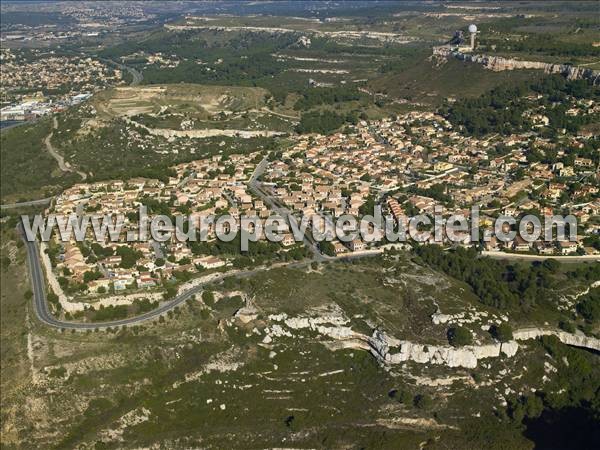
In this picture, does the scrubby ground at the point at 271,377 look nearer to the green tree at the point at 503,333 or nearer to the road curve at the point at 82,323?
the green tree at the point at 503,333

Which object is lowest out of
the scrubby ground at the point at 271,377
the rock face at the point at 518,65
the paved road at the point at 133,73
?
the scrubby ground at the point at 271,377

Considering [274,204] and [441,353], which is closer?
[441,353]

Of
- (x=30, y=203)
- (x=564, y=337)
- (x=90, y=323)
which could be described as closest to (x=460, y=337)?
(x=564, y=337)

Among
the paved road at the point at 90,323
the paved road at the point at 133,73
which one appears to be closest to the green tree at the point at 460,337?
the paved road at the point at 90,323

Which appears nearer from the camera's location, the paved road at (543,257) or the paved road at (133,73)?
the paved road at (543,257)

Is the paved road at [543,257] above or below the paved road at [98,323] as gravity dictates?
above

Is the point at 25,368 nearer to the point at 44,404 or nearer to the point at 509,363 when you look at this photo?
the point at 44,404

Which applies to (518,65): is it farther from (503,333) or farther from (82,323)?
(82,323)

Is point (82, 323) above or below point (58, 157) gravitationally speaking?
above
